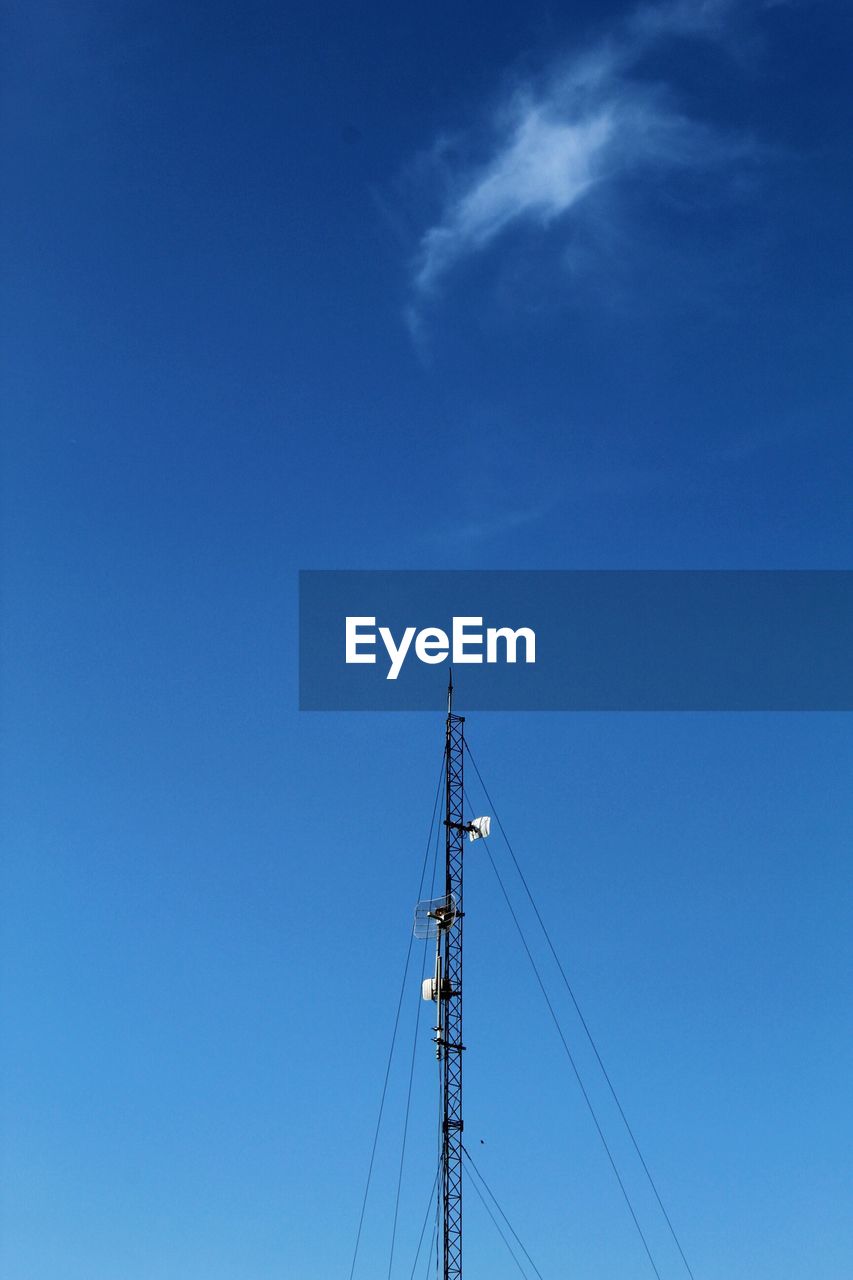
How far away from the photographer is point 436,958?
4552 inches

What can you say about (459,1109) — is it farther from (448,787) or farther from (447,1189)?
(448,787)

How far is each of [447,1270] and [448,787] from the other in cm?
2961

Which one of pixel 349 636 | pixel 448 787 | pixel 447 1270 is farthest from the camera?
pixel 448 787

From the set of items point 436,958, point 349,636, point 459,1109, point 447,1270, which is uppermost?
point 349,636

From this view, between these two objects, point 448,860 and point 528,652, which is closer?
point 528,652

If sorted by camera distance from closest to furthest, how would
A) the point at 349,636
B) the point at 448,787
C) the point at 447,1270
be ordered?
1. the point at 349,636
2. the point at 447,1270
3. the point at 448,787

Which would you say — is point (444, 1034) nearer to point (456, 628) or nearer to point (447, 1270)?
point (447, 1270)

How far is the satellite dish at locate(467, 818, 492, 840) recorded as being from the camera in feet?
383

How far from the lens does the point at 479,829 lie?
117000mm

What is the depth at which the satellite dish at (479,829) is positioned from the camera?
383 feet

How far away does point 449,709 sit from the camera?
4727 inches

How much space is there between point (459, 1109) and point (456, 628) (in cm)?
3213

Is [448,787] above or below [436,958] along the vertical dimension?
above

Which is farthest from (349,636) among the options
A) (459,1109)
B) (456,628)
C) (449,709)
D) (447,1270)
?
(447,1270)
